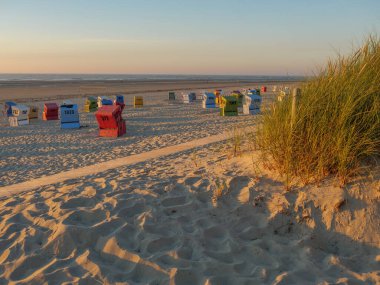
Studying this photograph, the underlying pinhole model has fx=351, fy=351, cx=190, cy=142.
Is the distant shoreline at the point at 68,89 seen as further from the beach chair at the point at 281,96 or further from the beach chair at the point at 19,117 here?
the beach chair at the point at 281,96

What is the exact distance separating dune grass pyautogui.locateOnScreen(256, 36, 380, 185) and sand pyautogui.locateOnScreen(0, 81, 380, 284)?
290mm

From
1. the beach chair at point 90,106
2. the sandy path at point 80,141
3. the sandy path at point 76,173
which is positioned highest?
the beach chair at point 90,106

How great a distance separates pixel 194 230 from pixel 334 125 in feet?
7.56

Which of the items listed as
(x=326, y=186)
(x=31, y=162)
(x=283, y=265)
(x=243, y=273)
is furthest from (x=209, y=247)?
(x=31, y=162)

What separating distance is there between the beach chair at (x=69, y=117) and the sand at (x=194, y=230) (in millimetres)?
9145

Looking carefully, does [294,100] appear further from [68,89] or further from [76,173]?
[68,89]

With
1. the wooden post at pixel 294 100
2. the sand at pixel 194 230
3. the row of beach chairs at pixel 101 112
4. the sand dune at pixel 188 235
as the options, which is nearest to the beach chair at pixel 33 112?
the row of beach chairs at pixel 101 112

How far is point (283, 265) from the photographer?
137 inches

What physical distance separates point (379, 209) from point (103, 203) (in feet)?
11.1

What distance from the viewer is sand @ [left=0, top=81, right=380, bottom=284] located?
3324mm

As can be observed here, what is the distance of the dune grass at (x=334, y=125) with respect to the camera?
4465 millimetres

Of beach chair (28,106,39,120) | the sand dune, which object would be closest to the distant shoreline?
beach chair (28,106,39,120)

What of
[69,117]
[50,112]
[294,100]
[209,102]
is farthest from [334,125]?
[209,102]

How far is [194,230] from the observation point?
398 centimetres
